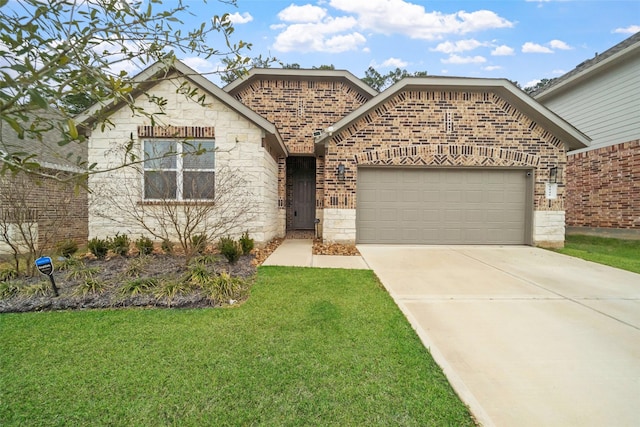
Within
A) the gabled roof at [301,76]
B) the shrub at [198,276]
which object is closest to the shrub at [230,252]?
the shrub at [198,276]

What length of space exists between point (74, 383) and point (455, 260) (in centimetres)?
702

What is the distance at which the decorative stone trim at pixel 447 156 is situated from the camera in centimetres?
915

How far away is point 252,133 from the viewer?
8281mm

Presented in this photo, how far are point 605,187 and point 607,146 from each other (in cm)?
157

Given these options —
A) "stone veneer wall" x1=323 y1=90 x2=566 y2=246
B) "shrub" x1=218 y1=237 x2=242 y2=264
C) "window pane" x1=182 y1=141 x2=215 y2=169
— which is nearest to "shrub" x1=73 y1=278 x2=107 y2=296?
"shrub" x1=218 y1=237 x2=242 y2=264

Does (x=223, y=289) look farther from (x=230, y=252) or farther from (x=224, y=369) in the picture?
(x=224, y=369)

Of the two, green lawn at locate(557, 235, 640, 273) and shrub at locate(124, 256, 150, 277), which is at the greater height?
shrub at locate(124, 256, 150, 277)

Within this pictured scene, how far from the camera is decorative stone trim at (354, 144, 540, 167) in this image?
9.15 metres

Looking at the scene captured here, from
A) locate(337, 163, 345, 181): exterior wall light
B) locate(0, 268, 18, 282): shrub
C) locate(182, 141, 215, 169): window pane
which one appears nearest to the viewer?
locate(0, 268, 18, 282): shrub

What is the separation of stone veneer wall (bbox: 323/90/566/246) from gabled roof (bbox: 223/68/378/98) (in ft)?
10.4

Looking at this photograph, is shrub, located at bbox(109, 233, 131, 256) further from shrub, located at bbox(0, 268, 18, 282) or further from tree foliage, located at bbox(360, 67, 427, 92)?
tree foliage, located at bbox(360, 67, 427, 92)

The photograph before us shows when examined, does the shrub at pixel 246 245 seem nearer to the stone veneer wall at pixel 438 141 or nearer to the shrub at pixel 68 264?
the stone veneer wall at pixel 438 141

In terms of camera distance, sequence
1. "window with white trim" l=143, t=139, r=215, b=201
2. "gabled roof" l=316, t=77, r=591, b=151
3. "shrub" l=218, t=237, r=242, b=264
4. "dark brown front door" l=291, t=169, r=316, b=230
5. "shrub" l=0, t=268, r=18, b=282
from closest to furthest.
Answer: "shrub" l=0, t=268, r=18, b=282, "shrub" l=218, t=237, r=242, b=264, "window with white trim" l=143, t=139, r=215, b=201, "gabled roof" l=316, t=77, r=591, b=151, "dark brown front door" l=291, t=169, r=316, b=230

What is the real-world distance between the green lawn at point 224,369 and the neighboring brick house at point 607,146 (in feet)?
37.2
